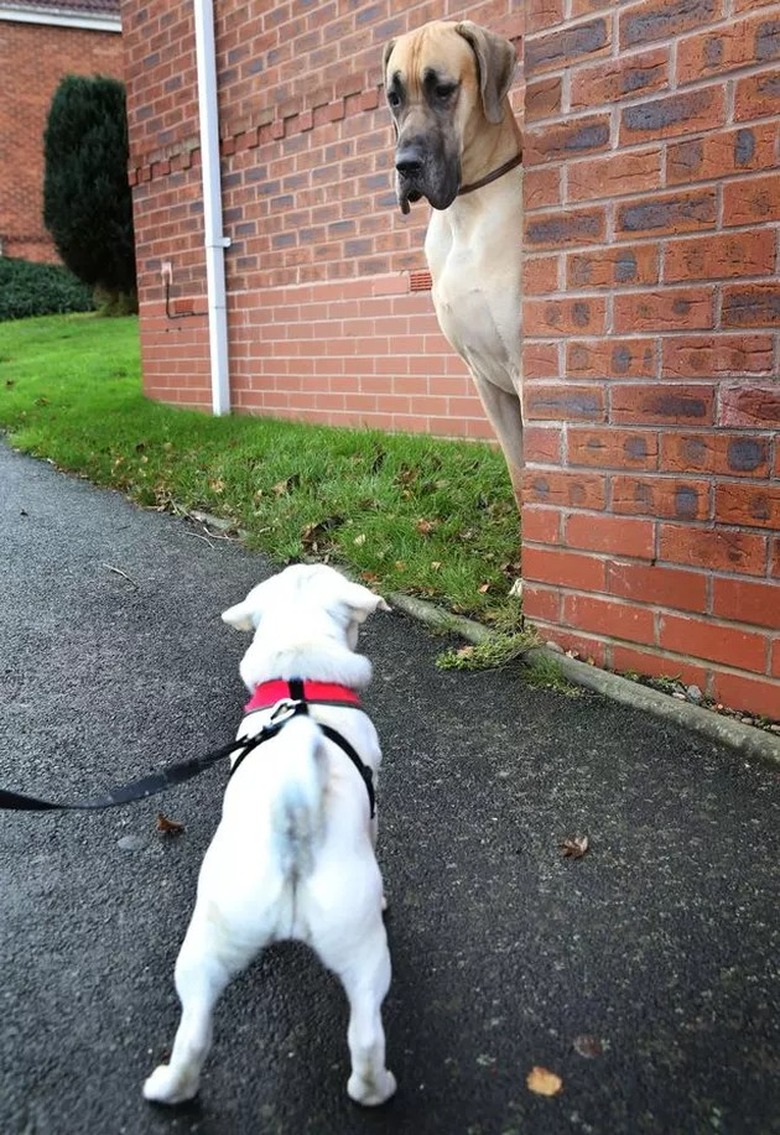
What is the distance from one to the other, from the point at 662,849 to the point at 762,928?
0.38 m

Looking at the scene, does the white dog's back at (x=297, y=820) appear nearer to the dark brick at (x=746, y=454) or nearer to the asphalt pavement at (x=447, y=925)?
the asphalt pavement at (x=447, y=925)

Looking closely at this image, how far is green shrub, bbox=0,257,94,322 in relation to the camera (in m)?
19.5

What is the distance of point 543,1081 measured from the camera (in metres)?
1.81

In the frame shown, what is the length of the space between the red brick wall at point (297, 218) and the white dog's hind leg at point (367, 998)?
471 cm

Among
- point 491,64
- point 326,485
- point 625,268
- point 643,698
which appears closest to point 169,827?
point 643,698

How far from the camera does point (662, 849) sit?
2.56m

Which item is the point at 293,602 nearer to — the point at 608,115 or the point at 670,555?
the point at 670,555

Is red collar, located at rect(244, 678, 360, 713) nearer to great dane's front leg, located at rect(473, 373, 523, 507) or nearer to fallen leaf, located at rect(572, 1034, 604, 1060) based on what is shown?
fallen leaf, located at rect(572, 1034, 604, 1060)

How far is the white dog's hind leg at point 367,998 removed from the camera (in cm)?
165

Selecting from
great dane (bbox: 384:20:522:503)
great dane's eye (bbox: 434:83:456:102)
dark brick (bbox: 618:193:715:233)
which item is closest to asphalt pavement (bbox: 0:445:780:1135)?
great dane (bbox: 384:20:522:503)

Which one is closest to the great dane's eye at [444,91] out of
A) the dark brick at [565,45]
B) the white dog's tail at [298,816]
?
the dark brick at [565,45]

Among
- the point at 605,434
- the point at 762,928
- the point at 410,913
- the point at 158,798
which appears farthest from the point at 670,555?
the point at 158,798

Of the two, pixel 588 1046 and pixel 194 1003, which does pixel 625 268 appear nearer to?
pixel 588 1046

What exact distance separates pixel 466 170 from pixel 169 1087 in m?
3.38
